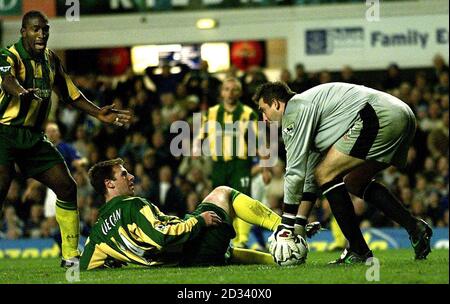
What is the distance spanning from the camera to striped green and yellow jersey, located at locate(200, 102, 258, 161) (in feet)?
45.2

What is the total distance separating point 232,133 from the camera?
45.3ft

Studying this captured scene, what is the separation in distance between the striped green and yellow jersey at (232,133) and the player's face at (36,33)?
178 inches

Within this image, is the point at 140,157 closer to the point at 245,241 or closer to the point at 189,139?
the point at 189,139

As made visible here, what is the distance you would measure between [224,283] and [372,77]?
43.6 ft

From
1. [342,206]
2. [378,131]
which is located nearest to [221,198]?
[342,206]

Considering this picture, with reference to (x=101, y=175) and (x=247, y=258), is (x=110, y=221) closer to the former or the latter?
(x=101, y=175)

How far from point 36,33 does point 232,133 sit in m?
4.67

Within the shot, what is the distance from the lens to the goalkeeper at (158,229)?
29.3 ft

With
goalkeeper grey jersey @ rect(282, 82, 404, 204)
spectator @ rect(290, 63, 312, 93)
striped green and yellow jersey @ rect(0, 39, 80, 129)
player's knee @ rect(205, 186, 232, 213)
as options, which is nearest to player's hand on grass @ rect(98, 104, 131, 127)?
striped green and yellow jersey @ rect(0, 39, 80, 129)

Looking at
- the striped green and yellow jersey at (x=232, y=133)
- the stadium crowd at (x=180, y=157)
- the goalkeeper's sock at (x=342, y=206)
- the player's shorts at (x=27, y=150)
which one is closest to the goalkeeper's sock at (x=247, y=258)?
the goalkeeper's sock at (x=342, y=206)

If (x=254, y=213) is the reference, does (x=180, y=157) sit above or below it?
below

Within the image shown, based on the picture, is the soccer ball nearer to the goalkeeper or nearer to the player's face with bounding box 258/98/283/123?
the goalkeeper

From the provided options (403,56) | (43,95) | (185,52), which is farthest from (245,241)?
(185,52)

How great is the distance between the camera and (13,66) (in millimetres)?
9547
